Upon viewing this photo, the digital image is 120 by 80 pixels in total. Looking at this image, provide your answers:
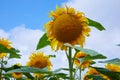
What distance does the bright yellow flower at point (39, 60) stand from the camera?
16.1 feet

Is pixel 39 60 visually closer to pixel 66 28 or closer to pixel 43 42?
pixel 43 42

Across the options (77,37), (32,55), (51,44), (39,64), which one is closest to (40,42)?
(51,44)

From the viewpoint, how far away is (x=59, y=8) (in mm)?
2863

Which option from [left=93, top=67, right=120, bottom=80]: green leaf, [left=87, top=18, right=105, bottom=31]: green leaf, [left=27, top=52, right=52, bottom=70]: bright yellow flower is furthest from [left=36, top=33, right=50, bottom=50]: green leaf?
[left=27, top=52, right=52, bottom=70]: bright yellow flower

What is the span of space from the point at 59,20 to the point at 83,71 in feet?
9.34

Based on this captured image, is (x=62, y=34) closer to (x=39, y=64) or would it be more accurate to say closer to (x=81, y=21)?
(x=81, y=21)

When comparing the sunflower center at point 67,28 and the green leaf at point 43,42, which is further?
the green leaf at point 43,42

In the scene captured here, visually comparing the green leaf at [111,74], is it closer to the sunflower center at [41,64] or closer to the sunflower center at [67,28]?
the sunflower center at [67,28]

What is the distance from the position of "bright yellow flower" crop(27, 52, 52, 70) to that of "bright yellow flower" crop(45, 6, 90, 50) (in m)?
2.04

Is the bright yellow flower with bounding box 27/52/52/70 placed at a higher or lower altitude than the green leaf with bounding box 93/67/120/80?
higher

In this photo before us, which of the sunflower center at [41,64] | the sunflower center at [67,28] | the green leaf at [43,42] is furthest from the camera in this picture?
the sunflower center at [41,64]

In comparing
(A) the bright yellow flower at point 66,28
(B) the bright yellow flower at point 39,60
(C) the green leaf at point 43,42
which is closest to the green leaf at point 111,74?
(A) the bright yellow flower at point 66,28

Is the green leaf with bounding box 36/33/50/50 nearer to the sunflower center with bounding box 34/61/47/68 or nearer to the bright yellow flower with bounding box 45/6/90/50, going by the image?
the bright yellow flower with bounding box 45/6/90/50

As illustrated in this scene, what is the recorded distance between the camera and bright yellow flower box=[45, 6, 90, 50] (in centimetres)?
259
